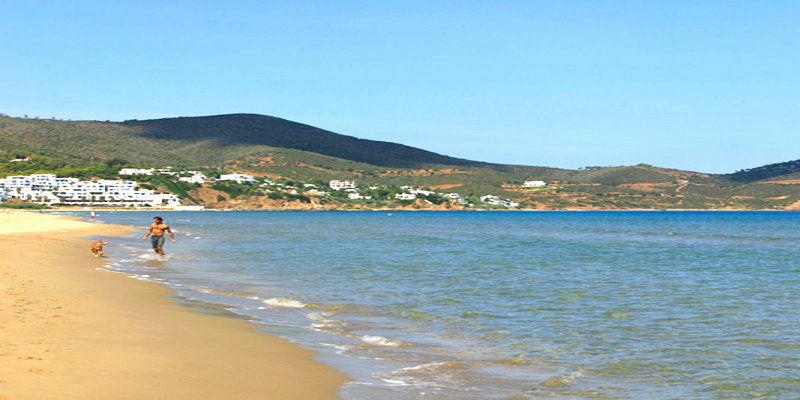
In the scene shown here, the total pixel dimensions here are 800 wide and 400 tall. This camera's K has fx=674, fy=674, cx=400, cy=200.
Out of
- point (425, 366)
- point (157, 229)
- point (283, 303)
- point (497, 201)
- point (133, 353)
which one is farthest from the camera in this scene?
point (497, 201)

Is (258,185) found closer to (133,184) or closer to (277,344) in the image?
(133,184)

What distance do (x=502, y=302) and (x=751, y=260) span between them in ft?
68.5

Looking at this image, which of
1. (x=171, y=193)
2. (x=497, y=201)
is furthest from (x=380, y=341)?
(x=497, y=201)

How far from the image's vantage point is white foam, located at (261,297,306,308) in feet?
50.2

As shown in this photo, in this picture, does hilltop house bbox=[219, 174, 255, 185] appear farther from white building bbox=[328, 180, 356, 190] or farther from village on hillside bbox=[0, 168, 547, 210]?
white building bbox=[328, 180, 356, 190]

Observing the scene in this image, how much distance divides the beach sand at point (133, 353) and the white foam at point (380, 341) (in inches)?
56.6

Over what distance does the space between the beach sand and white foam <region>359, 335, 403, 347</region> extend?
1.44 metres

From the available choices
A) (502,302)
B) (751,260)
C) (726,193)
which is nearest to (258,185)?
(726,193)

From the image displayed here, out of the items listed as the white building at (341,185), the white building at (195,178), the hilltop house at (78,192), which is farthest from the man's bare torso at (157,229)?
the white building at (341,185)

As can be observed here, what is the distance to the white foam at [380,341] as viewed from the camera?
11094mm

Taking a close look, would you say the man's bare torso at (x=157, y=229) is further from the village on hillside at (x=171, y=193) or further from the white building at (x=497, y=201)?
the white building at (x=497, y=201)

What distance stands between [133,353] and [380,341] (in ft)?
13.6

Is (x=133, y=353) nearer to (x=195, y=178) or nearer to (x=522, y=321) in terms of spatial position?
(x=522, y=321)

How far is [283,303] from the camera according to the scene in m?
15.6
